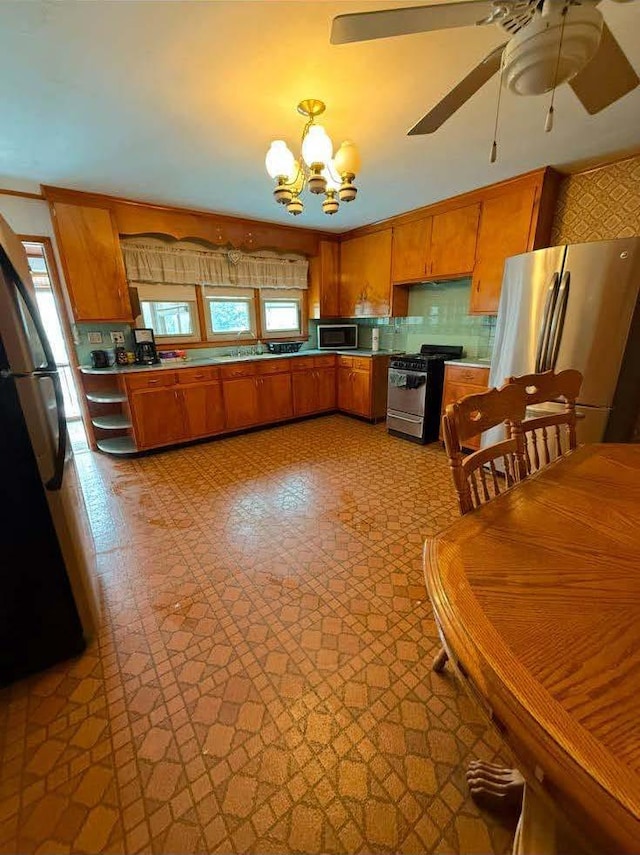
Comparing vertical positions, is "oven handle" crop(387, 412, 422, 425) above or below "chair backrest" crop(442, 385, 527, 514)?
below

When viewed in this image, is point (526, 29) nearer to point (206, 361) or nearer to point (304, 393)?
point (206, 361)

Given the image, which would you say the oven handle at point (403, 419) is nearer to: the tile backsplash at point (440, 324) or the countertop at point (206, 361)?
the countertop at point (206, 361)

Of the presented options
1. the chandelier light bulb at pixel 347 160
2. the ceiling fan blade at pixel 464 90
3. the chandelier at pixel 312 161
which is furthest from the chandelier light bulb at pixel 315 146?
the ceiling fan blade at pixel 464 90

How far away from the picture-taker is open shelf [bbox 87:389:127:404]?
11.0ft

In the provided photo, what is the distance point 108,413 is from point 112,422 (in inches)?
13.0

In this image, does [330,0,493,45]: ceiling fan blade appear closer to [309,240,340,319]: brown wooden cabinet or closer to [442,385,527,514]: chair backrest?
[442,385,527,514]: chair backrest

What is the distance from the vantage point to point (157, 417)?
3.50 meters

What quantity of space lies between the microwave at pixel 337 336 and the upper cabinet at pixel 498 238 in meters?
1.93

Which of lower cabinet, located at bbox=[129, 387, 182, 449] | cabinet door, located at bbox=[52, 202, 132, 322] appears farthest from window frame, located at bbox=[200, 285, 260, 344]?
lower cabinet, located at bbox=[129, 387, 182, 449]

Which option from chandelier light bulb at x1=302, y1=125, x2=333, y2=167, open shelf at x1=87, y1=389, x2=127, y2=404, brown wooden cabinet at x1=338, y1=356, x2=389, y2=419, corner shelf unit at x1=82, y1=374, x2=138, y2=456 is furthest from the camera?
brown wooden cabinet at x1=338, y1=356, x2=389, y2=419

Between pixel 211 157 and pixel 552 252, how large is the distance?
8.17 feet

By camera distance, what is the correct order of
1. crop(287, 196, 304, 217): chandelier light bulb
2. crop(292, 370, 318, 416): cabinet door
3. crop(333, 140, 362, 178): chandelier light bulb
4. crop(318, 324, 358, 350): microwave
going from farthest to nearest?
→ crop(318, 324, 358, 350): microwave
crop(292, 370, 318, 416): cabinet door
crop(287, 196, 304, 217): chandelier light bulb
crop(333, 140, 362, 178): chandelier light bulb

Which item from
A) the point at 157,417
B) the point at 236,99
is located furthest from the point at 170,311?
the point at 236,99

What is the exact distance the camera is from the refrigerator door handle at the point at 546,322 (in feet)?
7.84
